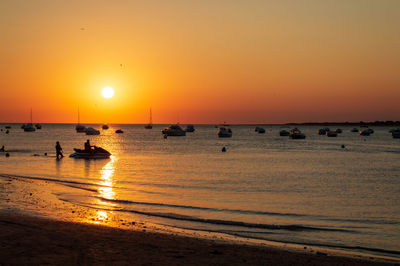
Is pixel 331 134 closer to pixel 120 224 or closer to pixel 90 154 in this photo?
pixel 90 154

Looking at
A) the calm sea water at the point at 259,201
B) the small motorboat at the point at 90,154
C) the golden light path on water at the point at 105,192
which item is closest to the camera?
the calm sea water at the point at 259,201

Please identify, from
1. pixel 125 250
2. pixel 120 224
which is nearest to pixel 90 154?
pixel 120 224

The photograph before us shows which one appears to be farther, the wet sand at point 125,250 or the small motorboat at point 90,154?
the small motorboat at point 90,154

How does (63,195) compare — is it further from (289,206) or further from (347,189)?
(347,189)

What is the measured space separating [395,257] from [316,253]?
2447mm

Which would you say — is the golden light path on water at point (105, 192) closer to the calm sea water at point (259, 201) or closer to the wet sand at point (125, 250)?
the calm sea water at point (259, 201)

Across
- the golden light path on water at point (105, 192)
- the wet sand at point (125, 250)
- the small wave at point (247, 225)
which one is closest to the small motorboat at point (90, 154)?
the golden light path on water at point (105, 192)

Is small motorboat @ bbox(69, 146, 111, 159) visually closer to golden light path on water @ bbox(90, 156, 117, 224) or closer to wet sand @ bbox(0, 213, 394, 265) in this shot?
golden light path on water @ bbox(90, 156, 117, 224)

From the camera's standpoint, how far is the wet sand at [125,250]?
10.6 m

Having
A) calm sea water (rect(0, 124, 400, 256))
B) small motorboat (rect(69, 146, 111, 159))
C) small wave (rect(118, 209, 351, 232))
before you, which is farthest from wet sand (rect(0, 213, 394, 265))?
small motorboat (rect(69, 146, 111, 159))

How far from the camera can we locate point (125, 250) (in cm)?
1165

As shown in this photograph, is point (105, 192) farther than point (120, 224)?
Yes

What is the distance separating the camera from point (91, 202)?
21.8 metres

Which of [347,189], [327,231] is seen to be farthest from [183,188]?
[327,231]
